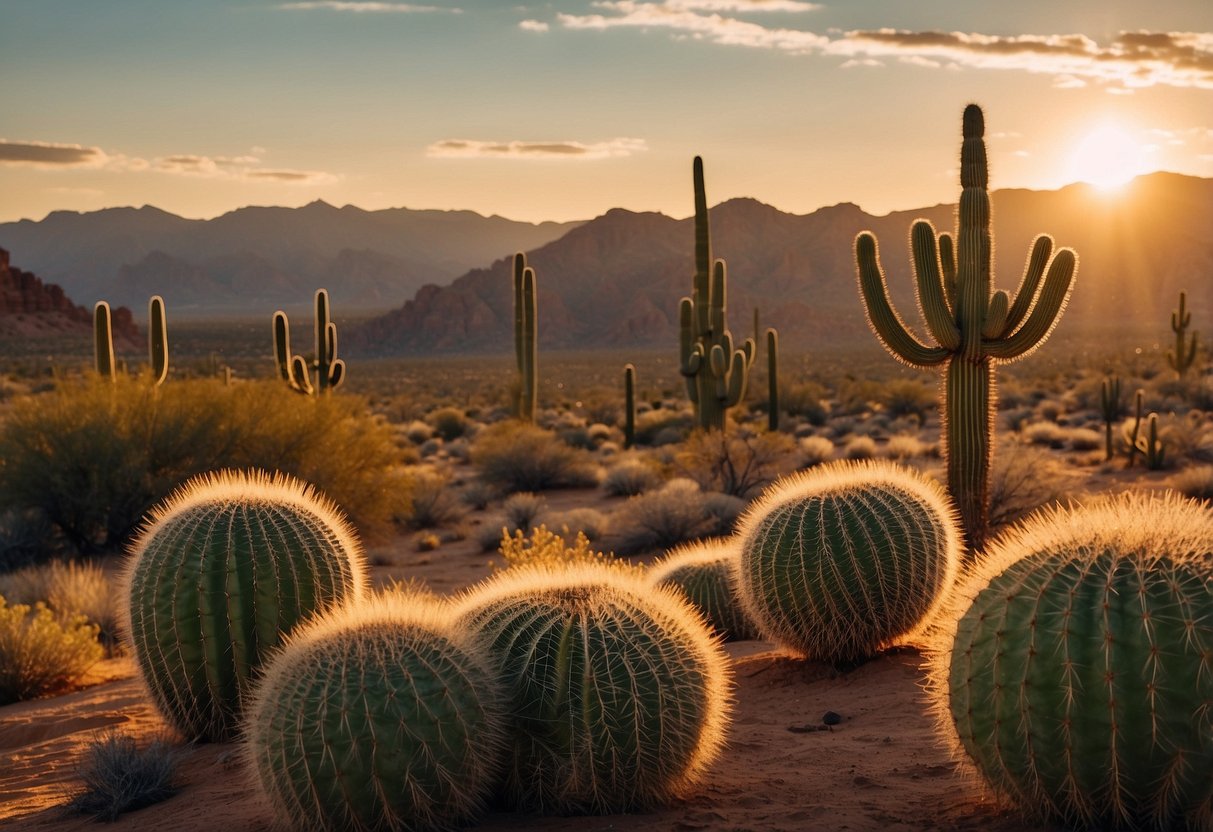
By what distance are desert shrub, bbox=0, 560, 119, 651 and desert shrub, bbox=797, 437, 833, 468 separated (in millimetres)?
13916

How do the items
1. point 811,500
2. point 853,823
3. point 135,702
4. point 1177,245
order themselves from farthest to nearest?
point 1177,245
point 135,702
point 811,500
point 853,823

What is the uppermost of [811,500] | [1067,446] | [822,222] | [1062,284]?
[822,222]

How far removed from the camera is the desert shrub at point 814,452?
79.9 feet

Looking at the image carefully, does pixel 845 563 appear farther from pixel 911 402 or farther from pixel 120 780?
pixel 911 402

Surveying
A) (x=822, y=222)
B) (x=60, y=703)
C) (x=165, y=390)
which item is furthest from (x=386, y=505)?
(x=822, y=222)

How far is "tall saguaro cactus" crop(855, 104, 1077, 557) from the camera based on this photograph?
11.9 m

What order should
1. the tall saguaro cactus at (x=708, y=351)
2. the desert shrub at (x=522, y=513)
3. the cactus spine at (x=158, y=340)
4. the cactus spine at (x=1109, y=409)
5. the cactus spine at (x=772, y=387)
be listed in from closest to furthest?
the desert shrub at (x=522, y=513) → the tall saguaro cactus at (x=708, y=351) → the cactus spine at (x=158, y=340) → the cactus spine at (x=1109, y=409) → the cactus spine at (x=772, y=387)

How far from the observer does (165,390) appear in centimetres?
1783

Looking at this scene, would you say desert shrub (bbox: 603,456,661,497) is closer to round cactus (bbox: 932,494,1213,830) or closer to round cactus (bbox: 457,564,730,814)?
round cactus (bbox: 457,564,730,814)

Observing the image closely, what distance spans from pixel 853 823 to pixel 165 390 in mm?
14639

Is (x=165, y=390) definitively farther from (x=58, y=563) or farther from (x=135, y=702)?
(x=135, y=702)

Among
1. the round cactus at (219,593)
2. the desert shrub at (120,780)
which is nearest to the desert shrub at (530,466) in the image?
the round cactus at (219,593)

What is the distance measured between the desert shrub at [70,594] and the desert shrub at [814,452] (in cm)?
1392

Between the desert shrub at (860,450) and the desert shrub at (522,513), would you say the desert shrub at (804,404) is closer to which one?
the desert shrub at (860,450)
